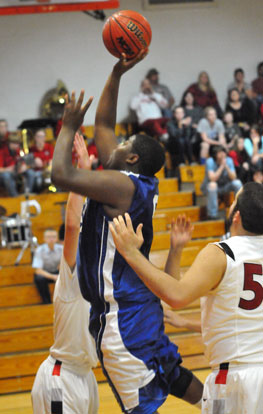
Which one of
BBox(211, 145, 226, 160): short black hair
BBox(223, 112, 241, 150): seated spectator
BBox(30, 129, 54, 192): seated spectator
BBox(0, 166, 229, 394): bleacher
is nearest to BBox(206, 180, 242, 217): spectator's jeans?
BBox(0, 166, 229, 394): bleacher

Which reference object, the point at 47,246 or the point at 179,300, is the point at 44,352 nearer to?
the point at 47,246

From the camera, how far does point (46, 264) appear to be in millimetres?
7102

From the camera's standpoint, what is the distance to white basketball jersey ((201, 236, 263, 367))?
8.39ft

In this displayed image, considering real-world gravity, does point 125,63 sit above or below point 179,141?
above

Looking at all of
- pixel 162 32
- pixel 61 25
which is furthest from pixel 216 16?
pixel 61 25

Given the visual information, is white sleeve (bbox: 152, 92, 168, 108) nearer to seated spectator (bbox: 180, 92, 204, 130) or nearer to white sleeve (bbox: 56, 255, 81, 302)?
seated spectator (bbox: 180, 92, 204, 130)

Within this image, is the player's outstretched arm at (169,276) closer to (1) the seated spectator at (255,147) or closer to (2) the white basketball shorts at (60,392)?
(2) the white basketball shorts at (60,392)

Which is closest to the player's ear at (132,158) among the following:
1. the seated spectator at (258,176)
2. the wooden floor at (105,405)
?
the wooden floor at (105,405)

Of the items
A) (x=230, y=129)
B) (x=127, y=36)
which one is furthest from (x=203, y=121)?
(x=127, y=36)

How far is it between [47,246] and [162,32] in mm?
6566

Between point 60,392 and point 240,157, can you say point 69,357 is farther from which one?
point 240,157

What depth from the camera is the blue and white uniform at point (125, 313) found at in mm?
2777

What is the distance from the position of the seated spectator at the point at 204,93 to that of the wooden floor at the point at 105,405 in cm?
635

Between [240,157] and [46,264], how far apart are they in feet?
13.5
